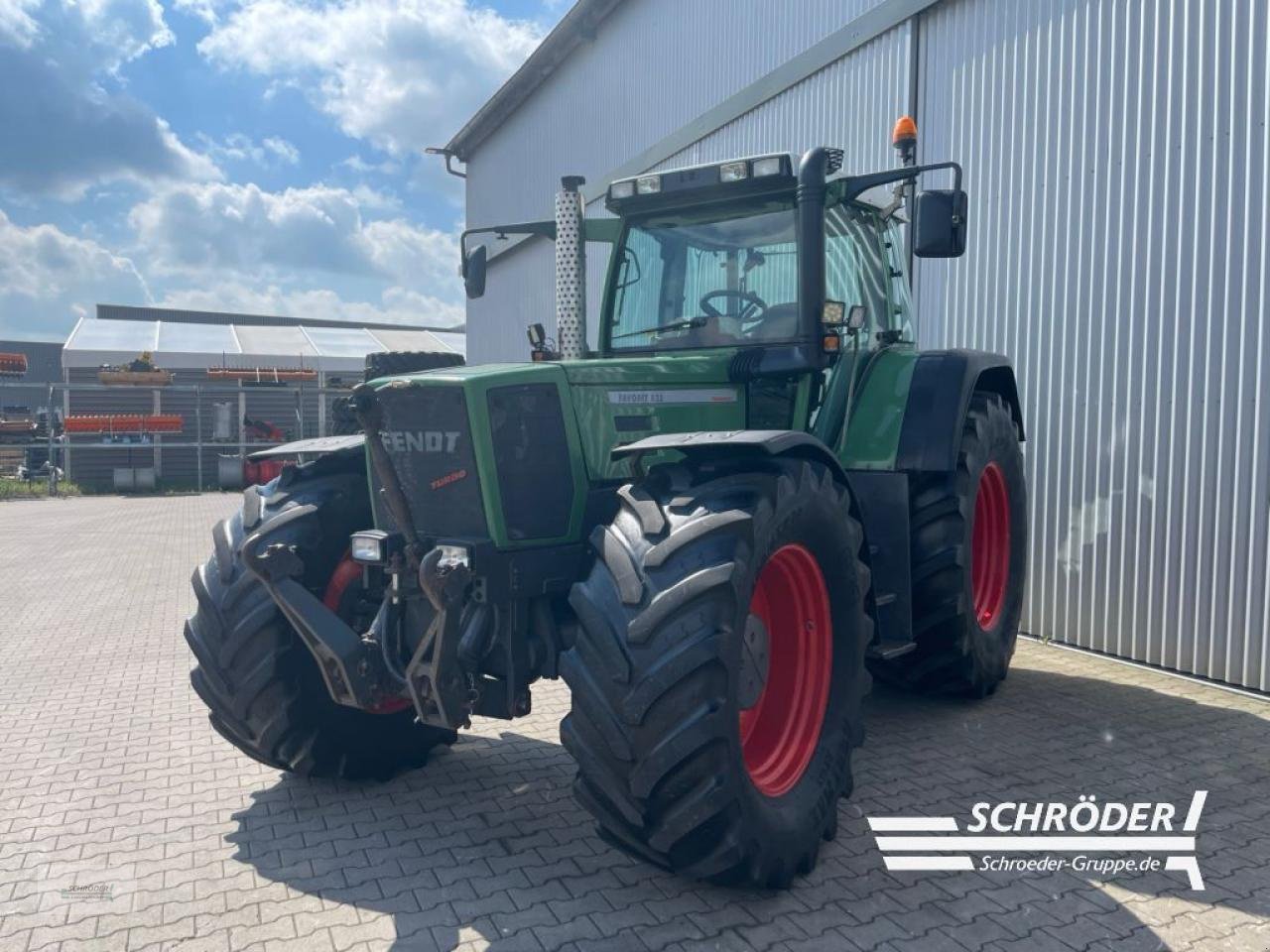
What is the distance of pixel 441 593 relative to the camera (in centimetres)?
331

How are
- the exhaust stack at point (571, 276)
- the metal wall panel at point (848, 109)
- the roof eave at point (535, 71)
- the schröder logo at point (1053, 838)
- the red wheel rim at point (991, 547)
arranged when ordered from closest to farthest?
the schröder logo at point (1053, 838), the exhaust stack at point (571, 276), the red wheel rim at point (991, 547), the metal wall panel at point (848, 109), the roof eave at point (535, 71)

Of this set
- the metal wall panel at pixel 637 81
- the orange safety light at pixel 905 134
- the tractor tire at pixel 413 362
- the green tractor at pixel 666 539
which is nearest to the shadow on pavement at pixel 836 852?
the green tractor at pixel 666 539

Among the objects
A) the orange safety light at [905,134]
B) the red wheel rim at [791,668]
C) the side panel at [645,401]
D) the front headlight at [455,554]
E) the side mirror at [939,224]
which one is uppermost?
the orange safety light at [905,134]

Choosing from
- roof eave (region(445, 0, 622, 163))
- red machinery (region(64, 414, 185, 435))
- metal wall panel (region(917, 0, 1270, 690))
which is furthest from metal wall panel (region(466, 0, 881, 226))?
red machinery (region(64, 414, 185, 435))

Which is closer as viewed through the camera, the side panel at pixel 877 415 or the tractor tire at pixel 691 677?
the tractor tire at pixel 691 677

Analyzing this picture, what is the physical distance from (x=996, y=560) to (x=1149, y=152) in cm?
257

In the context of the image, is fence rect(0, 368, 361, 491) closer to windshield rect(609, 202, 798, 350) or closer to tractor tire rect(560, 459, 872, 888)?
windshield rect(609, 202, 798, 350)

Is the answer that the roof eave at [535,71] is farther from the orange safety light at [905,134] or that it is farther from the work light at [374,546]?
the work light at [374,546]

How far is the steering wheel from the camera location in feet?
14.8

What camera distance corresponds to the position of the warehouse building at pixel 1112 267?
5.62 meters

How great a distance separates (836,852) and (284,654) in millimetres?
2146

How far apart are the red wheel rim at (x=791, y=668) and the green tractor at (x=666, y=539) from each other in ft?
0.04

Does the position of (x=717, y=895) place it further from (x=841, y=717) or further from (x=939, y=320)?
(x=939, y=320)

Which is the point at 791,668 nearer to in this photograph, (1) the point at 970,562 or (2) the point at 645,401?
(2) the point at 645,401
